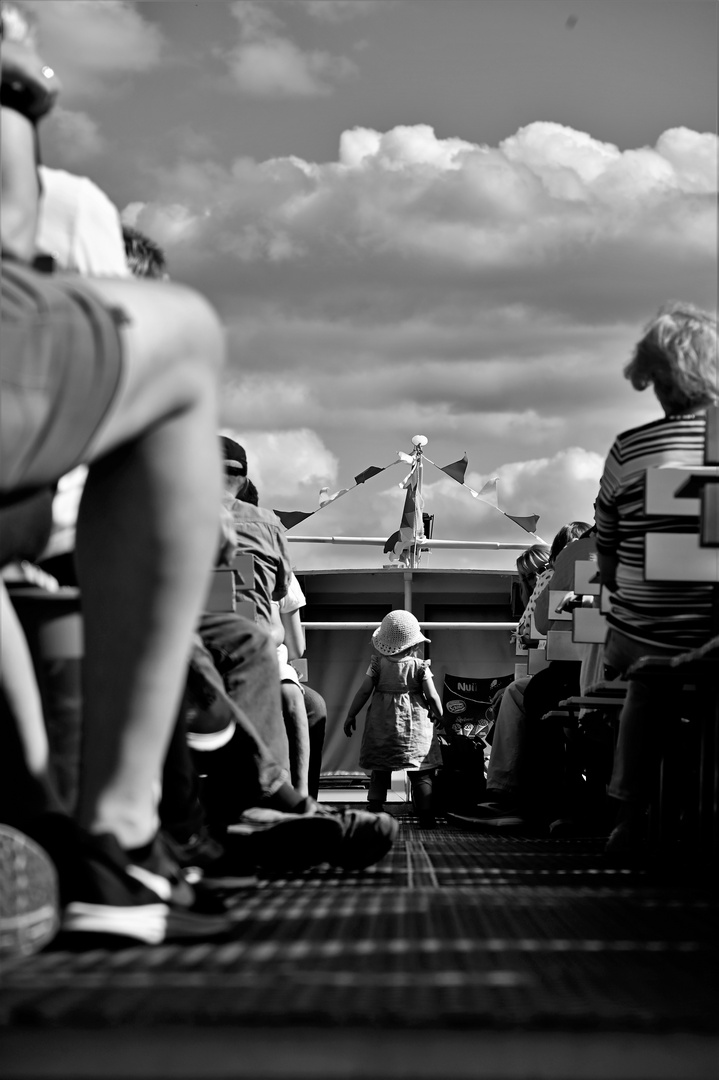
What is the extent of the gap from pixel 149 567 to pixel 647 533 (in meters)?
2.32

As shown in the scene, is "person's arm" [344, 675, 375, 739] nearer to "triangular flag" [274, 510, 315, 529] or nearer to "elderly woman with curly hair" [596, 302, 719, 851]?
"elderly woman with curly hair" [596, 302, 719, 851]

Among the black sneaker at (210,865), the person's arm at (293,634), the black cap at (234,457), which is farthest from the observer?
the person's arm at (293,634)

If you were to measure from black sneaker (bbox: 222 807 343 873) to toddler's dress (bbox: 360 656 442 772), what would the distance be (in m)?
6.23

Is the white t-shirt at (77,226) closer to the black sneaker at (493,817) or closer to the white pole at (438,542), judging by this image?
the black sneaker at (493,817)

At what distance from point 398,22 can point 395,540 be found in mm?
13262

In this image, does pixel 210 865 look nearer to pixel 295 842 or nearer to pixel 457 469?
pixel 295 842

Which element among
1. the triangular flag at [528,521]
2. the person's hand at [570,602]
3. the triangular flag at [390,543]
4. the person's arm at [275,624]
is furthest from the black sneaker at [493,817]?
the triangular flag at [528,521]

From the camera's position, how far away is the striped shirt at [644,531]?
3477 millimetres

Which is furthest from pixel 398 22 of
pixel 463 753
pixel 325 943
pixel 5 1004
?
pixel 463 753

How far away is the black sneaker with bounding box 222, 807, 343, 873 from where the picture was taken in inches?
86.7

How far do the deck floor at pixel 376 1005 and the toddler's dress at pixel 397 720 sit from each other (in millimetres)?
7225

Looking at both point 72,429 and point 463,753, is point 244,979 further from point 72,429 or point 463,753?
point 463,753

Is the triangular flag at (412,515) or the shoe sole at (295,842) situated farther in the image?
the triangular flag at (412,515)

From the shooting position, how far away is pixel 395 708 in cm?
891
